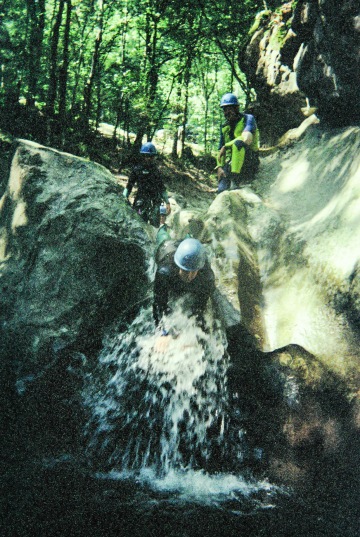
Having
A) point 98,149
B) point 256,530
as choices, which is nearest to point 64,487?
point 256,530

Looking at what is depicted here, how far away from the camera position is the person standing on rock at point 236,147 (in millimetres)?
7734

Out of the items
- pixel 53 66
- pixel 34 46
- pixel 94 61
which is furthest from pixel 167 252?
pixel 94 61

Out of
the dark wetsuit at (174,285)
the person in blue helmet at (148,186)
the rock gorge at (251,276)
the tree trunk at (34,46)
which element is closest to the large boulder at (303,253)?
the rock gorge at (251,276)

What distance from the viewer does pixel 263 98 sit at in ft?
35.4

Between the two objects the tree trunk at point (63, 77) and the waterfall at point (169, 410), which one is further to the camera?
the tree trunk at point (63, 77)

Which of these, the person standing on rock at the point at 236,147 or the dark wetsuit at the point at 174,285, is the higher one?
the person standing on rock at the point at 236,147

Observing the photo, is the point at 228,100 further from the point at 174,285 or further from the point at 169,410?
the point at 169,410

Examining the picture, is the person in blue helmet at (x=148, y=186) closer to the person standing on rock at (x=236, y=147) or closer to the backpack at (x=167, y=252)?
the person standing on rock at (x=236, y=147)

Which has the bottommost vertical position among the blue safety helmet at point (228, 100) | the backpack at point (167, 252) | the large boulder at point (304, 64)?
the backpack at point (167, 252)

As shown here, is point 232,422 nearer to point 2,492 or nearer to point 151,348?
point 151,348

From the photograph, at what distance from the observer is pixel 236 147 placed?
7.85 metres

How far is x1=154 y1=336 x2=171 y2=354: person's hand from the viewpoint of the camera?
521cm

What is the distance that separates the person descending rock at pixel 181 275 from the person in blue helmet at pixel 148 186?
9.57 ft

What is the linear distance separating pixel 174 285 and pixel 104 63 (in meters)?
12.9
